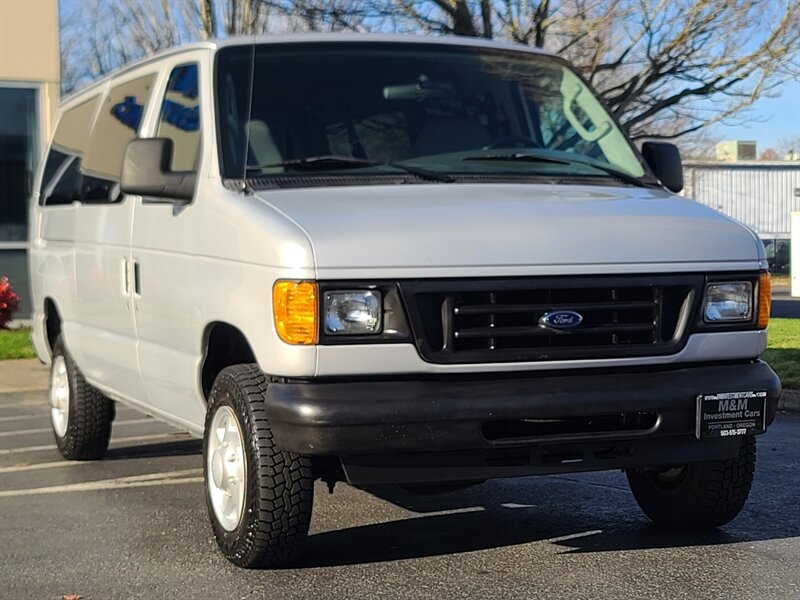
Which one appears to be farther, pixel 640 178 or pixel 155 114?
pixel 155 114

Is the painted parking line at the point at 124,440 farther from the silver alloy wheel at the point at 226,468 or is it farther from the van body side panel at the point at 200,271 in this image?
the silver alloy wheel at the point at 226,468

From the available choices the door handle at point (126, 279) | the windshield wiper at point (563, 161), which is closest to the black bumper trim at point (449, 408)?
the windshield wiper at point (563, 161)

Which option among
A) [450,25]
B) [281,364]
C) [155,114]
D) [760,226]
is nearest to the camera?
[281,364]

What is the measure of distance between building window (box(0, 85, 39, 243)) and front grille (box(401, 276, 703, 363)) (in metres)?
13.5

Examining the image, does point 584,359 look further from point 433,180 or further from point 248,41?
point 248,41

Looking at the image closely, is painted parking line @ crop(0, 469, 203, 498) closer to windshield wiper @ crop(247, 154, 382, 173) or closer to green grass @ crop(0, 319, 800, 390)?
windshield wiper @ crop(247, 154, 382, 173)

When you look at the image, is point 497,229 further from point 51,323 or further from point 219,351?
point 51,323

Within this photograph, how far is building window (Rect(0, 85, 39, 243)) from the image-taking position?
1706 cm

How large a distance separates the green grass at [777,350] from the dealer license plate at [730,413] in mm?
5232

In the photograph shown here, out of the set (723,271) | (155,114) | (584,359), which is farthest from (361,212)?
(155,114)

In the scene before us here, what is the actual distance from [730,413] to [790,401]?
508 centimetres

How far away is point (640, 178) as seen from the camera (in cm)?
581

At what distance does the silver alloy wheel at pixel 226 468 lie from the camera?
16.3 ft

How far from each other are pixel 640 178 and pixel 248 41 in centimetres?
188
